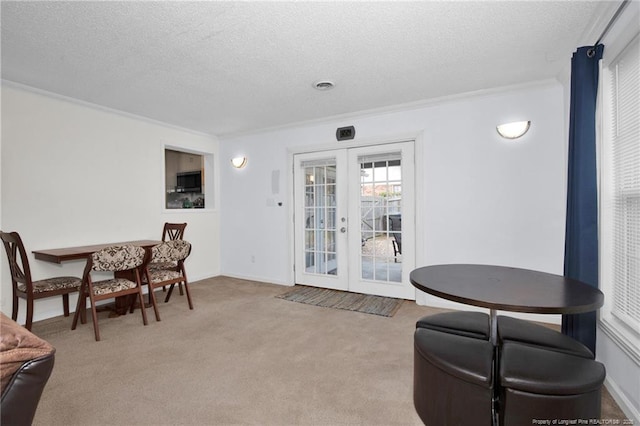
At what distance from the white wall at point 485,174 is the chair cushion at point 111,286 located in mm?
2830

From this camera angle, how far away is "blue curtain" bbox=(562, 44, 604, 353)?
2.03 metres

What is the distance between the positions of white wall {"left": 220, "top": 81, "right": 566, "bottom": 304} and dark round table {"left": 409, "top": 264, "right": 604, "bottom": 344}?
1403mm

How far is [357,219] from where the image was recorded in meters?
4.17

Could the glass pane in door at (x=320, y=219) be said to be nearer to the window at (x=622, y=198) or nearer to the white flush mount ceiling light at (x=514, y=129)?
the white flush mount ceiling light at (x=514, y=129)

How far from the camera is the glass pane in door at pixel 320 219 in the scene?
4406mm

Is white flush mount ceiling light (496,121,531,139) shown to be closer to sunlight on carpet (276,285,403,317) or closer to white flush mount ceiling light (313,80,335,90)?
white flush mount ceiling light (313,80,335,90)

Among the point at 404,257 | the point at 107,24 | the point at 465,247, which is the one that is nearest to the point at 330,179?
the point at 404,257

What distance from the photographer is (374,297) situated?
13.1 feet

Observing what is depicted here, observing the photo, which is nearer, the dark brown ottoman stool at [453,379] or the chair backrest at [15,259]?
the dark brown ottoman stool at [453,379]

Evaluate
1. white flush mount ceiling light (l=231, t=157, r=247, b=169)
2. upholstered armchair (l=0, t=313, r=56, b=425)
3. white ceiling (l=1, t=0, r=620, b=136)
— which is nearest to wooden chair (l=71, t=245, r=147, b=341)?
white ceiling (l=1, t=0, r=620, b=136)

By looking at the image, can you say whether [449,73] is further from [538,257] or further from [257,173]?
[257,173]

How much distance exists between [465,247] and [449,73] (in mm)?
1845

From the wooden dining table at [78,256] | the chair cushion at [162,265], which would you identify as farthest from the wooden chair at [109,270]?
the chair cushion at [162,265]

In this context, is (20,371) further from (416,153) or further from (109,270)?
(416,153)
